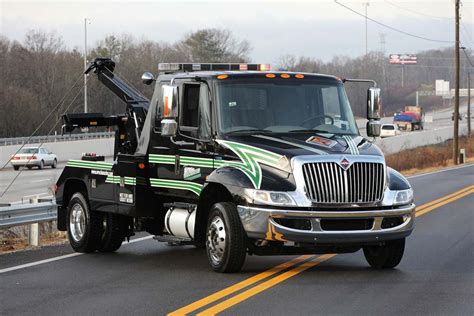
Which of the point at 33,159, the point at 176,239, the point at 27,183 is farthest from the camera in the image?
the point at 33,159

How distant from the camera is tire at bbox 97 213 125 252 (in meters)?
12.9

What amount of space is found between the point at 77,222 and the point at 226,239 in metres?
3.91

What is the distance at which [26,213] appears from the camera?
13602mm

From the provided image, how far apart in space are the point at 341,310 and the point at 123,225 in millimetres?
5507

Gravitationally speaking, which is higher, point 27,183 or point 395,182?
point 395,182

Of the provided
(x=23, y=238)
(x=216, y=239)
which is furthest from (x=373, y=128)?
(x=23, y=238)

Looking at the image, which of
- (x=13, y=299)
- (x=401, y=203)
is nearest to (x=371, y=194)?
(x=401, y=203)

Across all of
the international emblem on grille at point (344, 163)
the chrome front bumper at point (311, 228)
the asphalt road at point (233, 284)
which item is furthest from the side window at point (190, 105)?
the international emblem on grille at point (344, 163)

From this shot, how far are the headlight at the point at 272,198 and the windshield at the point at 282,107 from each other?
124cm

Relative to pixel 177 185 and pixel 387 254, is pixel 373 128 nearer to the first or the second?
pixel 387 254

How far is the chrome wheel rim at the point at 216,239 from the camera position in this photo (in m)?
10.4

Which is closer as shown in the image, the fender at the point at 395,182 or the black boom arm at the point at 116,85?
the fender at the point at 395,182

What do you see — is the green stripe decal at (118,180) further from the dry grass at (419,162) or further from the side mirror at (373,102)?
the dry grass at (419,162)

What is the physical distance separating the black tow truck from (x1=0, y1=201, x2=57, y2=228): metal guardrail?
740mm
